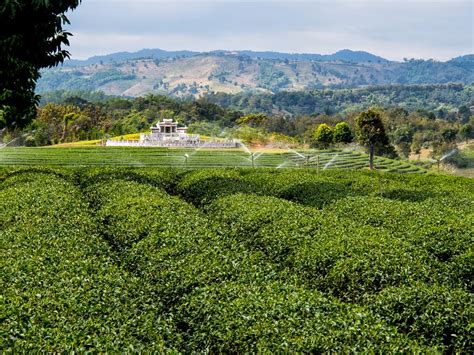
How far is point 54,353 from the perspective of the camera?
6.54 meters

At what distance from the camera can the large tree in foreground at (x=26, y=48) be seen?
1563cm

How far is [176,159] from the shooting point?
52.1 m

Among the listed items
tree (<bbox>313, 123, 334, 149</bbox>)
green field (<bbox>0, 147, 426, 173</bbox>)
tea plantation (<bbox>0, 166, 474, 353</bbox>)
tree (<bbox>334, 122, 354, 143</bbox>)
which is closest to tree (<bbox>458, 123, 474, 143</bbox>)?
tree (<bbox>334, 122, 354, 143</bbox>)

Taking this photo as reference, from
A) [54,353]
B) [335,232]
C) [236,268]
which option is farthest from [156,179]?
[54,353]

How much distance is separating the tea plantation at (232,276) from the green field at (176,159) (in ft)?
96.5

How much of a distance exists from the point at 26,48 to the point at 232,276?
11318 millimetres

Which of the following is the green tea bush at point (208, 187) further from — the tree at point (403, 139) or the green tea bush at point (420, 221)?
the tree at point (403, 139)

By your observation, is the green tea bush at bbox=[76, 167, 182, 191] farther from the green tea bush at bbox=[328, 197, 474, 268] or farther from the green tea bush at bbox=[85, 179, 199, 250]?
the green tea bush at bbox=[328, 197, 474, 268]

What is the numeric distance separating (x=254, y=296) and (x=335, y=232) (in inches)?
178

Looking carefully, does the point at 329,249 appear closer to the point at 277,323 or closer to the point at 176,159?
the point at 277,323

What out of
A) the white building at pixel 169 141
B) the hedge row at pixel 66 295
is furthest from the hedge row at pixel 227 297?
the white building at pixel 169 141

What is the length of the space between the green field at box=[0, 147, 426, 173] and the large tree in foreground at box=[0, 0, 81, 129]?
26217mm

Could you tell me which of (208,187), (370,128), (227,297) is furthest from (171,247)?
(370,128)

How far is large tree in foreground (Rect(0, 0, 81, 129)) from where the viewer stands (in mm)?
15633
